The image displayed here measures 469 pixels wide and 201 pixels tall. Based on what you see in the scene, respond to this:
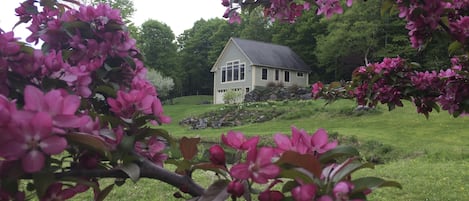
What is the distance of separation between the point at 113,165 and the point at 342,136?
32.0 ft

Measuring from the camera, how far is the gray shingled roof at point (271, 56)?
95.1 feet

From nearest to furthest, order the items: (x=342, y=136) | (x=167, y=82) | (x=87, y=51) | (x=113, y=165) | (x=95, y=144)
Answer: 1. (x=95, y=144)
2. (x=113, y=165)
3. (x=87, y=51)
4. (x=342, y=136)
5. (x=167, y=82)

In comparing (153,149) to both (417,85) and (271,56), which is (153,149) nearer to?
(417,85)

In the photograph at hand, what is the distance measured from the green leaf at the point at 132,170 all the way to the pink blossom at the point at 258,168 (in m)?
0.20

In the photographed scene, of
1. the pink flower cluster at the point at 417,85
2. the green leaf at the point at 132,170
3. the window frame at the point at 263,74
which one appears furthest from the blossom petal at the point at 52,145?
the window frame at the point at 263,74

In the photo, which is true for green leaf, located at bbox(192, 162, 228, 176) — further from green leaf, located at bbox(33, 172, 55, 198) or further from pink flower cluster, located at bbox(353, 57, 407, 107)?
pink flower cluster, located at bbox(353, 57, 407, 107)

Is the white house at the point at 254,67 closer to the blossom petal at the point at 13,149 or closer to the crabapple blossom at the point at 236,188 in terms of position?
the crabapple blossom at the point at 236,188

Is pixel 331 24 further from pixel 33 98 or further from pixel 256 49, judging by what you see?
pixel 33 98

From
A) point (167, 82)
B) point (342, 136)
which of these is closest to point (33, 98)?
point (342, 136)

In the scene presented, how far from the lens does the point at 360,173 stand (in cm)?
642

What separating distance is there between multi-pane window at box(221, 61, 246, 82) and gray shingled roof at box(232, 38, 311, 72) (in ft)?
3.56

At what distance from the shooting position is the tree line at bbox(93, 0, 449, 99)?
26427 mm

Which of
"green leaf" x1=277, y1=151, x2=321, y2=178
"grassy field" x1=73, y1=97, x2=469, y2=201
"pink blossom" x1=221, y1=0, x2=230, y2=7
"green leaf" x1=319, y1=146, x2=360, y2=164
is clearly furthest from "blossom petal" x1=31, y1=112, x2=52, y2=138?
"grassy field" x1=73, y1=97, x2=469, y2=201

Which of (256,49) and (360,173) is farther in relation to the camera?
(256,49)
